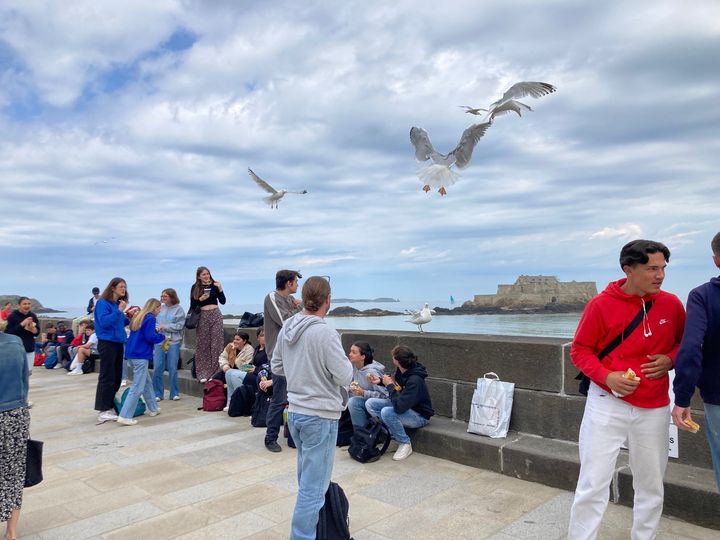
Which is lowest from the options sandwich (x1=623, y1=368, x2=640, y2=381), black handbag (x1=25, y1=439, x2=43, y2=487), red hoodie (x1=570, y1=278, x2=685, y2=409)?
black handbag (x1=25, y1=439, x2=43, y2=487)

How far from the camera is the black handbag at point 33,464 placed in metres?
3.83

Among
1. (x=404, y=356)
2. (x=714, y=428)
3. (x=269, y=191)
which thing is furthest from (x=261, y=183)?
(x=714, y=428)

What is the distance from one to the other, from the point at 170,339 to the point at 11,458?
5.43 meters

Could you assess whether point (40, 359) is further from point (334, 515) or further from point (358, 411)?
point (334, 515)

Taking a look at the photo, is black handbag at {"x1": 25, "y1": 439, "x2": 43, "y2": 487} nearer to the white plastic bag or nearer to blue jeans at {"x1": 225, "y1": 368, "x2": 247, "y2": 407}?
the white plastic bag

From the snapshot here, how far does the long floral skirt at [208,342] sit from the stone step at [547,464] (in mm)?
4196

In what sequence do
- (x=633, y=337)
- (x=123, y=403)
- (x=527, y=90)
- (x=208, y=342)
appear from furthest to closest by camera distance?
1. (x=208, y=342)
2. (x=123, y=403)
3. (x=527, y=90)
4. (x=633, y=337)

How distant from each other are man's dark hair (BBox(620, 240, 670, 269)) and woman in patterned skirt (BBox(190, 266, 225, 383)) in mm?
6706

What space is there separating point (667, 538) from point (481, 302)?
1235cm

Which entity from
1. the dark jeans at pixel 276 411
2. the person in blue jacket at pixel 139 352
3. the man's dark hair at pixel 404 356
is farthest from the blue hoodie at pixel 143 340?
the man's dark hair at pixel 404 356

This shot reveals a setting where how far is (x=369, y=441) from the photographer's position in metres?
5.34

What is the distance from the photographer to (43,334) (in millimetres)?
15633

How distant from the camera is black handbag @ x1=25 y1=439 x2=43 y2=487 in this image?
383cm

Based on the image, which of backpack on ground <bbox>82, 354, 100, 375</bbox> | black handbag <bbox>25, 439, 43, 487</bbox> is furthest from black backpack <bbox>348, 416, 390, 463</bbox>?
backpack on ground <bbox>82, 354, 100, 375</bbox>
